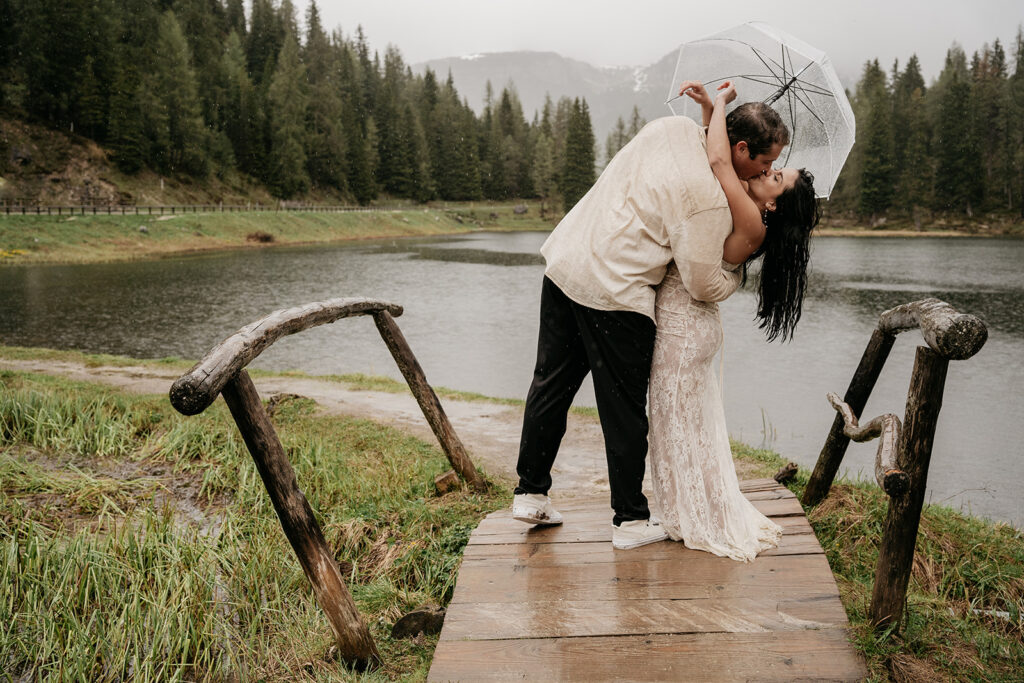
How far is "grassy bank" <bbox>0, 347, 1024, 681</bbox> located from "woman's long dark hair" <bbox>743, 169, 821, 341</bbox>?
1.28m

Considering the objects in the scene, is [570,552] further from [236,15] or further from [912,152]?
[236,15]

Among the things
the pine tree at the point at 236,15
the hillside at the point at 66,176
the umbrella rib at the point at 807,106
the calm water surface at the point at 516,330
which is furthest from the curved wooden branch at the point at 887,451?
the pine tree at the point at 236,15

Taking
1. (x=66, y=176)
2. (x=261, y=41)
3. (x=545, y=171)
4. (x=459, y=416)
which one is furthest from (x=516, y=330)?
(x=261, y=41)

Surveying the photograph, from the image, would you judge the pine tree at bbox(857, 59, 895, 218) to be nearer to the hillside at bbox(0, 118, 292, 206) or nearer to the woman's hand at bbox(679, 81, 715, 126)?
the hillside at bbox(0, 118, 292, 206)

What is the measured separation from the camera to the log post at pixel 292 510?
2.64 m

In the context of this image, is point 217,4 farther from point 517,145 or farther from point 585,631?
point 585,631

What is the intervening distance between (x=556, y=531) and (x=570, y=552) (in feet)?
0.80

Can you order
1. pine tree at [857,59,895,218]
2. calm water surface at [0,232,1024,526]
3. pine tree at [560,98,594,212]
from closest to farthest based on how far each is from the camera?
calm water surface at [0,232,1024,526] → pine tree at [857,59,895,218] → pine tree at [560,98,594,212]

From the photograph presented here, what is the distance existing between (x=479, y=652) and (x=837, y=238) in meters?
56.7

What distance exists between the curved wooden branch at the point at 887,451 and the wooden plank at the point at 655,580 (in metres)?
0.52

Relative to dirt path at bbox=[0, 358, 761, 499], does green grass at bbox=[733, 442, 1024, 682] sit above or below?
above

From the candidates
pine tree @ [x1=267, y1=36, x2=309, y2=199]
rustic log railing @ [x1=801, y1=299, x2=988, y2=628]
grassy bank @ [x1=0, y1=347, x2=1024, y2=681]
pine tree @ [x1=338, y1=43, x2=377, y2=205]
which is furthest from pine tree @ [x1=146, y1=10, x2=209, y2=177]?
rustic log railing @ [x1=801, y1=299, x2=988, y2=628]

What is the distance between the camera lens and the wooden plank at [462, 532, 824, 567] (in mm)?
2912

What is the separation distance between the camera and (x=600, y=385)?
2783mm
